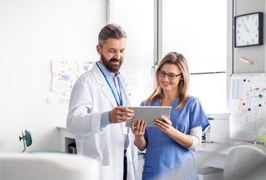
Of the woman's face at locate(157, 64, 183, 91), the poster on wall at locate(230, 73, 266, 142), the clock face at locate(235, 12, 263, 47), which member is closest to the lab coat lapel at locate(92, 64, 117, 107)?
the woman's face at locate(157, 64, 183, 91)

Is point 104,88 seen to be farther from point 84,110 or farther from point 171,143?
point 171,143

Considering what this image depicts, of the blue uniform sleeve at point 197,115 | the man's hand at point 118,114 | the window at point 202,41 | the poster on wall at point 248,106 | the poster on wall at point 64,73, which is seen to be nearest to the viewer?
the man's hand at point 118,114

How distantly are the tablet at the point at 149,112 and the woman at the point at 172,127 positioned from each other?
Answer: 0.03 m

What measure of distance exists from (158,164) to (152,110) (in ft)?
0.80

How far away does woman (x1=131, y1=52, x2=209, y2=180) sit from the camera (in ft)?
5.21

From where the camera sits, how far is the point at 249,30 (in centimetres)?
302

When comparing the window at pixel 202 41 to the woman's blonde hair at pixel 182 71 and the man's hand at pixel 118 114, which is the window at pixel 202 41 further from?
the man's hand at pixel 118 114

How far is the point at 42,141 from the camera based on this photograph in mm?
4113

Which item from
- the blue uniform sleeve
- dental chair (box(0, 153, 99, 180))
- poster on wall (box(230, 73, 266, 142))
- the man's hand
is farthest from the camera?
poster on wall (box(230, 73, 266, 142))

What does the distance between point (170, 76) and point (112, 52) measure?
0.99 feet

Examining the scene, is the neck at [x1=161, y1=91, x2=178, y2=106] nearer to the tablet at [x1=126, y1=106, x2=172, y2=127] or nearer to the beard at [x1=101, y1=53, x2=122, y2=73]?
the tablet at [x1=126, y1=106, x2=172, y2=127]

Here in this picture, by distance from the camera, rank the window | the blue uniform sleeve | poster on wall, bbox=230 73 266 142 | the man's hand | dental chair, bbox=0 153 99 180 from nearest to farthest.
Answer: dental chair, bbox=0 153 99 180 → the man's hand → the blue uniform sleeve → poster on wall, bbox=230 73 266 142 → the window

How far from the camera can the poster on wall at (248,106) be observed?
2889 millimetres

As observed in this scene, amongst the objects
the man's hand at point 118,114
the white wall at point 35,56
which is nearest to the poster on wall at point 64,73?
the white wall at point 35,56
